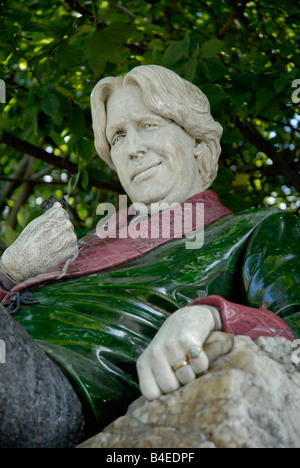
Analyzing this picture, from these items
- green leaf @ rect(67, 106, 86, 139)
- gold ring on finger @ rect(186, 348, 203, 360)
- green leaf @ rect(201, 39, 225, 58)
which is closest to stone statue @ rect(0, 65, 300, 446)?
gold ring on finger @ rect(186, 348, 203, 360)

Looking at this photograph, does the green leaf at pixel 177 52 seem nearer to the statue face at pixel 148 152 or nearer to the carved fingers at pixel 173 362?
the statue face at pixel 148 152

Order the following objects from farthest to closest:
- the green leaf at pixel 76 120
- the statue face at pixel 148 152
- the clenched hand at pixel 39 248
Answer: the green leaf at pixel 76 120, the statue face at pixel 148 152, the clenched hand at pixel 39 248

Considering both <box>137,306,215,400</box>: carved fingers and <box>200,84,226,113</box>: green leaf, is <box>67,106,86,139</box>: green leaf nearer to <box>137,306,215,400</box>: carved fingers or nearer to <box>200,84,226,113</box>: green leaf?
<box>200,84,226,113</box>: green leaf

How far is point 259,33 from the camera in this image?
17.5ft

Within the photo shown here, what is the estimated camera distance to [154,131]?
3205mm

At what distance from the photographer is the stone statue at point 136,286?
1.96 m

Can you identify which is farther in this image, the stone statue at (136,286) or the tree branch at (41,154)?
the tree branch at (41,154)

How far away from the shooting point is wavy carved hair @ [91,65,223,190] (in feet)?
10.5

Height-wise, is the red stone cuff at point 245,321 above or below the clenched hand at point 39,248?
above

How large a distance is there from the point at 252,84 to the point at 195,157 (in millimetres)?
1097

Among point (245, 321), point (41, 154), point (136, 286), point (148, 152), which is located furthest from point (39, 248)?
point (41, 154)

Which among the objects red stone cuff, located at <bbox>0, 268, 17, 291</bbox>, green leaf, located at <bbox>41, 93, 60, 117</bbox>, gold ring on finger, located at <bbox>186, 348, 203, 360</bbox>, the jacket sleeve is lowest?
green leaf, located at <bbox>41, 93, 60, 117</bbox>

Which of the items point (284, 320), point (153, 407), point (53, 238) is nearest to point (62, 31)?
point (53, 238)

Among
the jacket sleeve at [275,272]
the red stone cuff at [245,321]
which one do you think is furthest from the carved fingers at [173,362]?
the jacket sleeve at [275,272]
